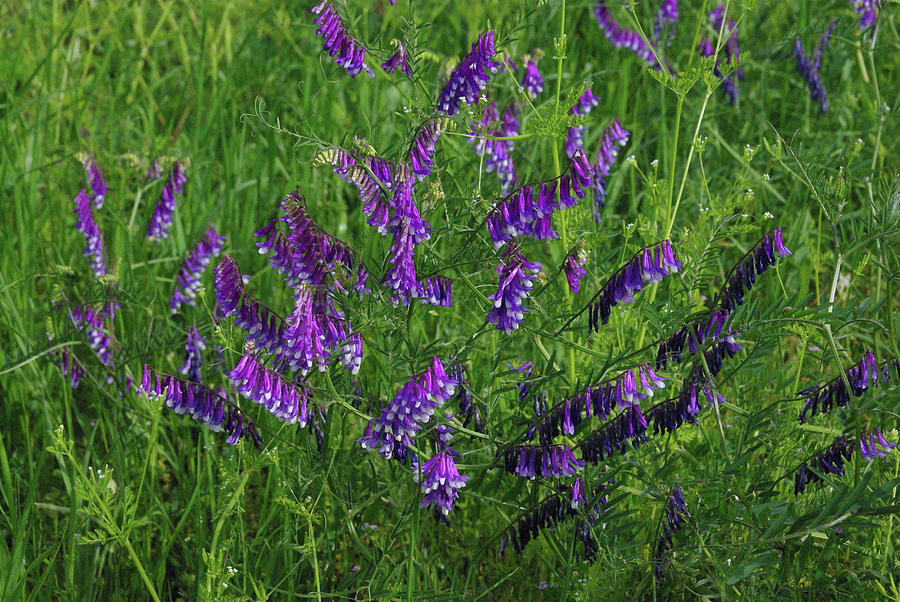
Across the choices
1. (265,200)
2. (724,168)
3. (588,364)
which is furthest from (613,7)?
(588,364)

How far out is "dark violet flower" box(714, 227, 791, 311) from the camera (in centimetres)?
178

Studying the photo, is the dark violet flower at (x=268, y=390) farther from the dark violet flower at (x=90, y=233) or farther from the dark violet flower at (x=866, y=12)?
the dark violet flower at (x=866, y=12)

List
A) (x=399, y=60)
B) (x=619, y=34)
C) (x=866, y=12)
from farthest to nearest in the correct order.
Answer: (x=619, y=34) < (x=866, y=12) < (x=399, y=60)

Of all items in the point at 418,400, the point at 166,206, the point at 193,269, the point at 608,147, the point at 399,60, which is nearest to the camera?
the point at 418,400

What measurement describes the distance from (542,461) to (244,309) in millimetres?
616

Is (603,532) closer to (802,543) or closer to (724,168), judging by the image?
(802,543)

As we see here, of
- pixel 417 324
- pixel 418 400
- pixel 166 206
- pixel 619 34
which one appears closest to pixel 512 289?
pixel 418 400

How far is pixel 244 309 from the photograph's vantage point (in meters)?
1.86

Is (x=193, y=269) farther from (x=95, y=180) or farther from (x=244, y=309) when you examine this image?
(x=244, y=309)

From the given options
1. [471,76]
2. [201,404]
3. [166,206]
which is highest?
[166,206]

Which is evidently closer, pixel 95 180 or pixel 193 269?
pixel 193 269

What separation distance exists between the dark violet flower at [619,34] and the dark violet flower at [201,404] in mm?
2329

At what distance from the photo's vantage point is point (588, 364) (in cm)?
226

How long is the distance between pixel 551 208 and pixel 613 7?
7.76 ft
